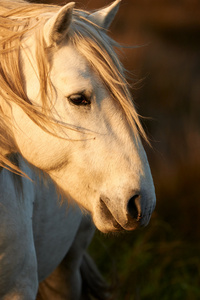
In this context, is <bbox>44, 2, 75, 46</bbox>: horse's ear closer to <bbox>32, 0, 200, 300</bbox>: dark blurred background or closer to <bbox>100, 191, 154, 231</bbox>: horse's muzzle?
<bbox>100, 191, 154, 231</bbox>: horse's muzzle

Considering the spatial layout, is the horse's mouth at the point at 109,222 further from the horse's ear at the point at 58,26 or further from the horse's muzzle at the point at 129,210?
the horse's ear at the point at 58,26

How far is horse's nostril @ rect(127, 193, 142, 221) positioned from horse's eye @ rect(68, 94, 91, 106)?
1.22ft

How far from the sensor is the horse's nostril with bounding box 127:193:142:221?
5.08 feet

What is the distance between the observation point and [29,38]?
1647mm

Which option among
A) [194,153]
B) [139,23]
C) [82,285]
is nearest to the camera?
[82,285]

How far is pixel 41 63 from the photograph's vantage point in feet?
5.16

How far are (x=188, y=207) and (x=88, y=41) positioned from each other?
3371 mm

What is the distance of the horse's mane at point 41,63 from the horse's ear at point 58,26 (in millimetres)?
34

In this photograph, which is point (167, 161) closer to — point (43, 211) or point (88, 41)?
point (43, 211)

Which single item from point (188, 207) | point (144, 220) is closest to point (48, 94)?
point (144, 220)

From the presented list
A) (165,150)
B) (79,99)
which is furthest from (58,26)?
(165,150)

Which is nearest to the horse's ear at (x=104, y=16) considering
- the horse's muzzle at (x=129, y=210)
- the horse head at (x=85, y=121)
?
the horse head at (x=85, y=121)

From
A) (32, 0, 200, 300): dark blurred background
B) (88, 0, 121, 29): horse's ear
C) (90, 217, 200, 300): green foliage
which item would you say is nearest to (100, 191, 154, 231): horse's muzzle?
(88, 0, 121, 29): horse's ear

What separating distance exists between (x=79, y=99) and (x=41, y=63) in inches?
7.3
